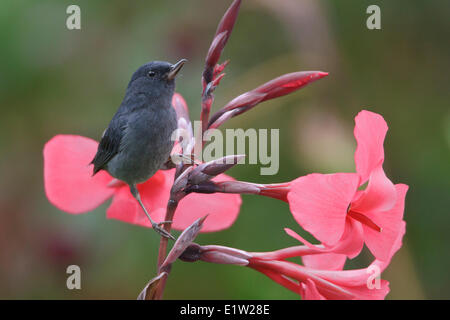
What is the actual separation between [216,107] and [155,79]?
1147 millimetres

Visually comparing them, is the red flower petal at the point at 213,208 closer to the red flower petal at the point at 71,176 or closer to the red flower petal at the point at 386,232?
the red flower petal at the point at 71,176

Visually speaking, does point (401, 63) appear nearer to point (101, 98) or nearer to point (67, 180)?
point (101, 98)

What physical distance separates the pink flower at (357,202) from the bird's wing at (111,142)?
16.3 inches

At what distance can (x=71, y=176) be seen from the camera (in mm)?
1271

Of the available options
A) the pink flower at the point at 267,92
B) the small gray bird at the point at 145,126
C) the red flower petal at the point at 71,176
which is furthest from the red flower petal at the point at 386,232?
the red flower petal at the point at 71,176

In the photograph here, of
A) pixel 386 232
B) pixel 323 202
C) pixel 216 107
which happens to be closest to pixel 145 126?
pixel 323 202

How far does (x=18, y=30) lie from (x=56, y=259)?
2.99 feet

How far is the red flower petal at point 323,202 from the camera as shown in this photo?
3.02ft

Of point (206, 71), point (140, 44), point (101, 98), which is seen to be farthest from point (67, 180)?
point (140, 44)

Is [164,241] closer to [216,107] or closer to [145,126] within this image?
[145,126]

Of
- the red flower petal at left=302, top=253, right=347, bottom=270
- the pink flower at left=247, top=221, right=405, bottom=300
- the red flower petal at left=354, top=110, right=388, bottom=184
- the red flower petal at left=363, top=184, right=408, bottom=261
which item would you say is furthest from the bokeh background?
the red flower petal at left=354, top=110, right=388, bottom=184

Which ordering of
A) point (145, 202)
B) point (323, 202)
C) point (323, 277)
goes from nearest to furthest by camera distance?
1. point (323, 202)
2. point (323, 277)
3. point (145, 202)

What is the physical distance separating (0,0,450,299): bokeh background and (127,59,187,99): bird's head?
793mm

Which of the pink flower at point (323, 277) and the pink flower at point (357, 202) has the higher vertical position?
the pink flower at point (357, 202)
